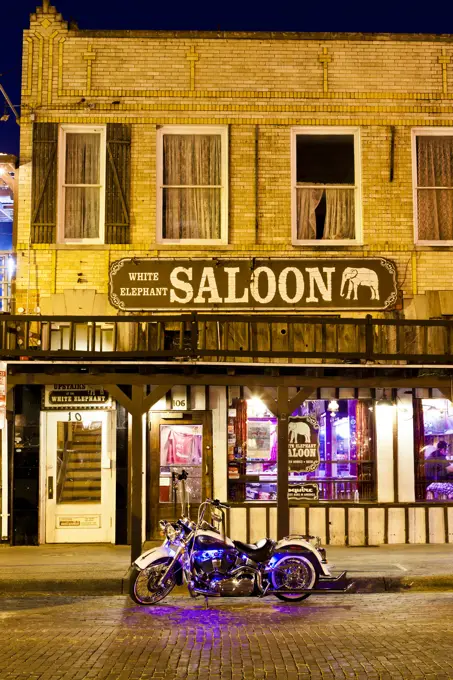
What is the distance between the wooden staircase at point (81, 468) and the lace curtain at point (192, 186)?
12.4 ft

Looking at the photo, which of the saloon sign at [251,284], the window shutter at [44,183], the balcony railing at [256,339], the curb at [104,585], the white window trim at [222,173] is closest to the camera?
the curb at [104,585]

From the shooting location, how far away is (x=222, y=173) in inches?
545

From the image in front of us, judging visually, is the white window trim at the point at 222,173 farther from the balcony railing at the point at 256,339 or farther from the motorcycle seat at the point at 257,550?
the motorcycle seat at the point at 257,550

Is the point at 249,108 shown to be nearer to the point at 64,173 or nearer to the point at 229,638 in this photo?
the point at 64,173

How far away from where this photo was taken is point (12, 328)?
11500mm

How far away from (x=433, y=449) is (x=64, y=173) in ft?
26.6

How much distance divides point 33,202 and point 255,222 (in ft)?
12.9

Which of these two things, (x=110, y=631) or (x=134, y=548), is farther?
(x=134, y=548)

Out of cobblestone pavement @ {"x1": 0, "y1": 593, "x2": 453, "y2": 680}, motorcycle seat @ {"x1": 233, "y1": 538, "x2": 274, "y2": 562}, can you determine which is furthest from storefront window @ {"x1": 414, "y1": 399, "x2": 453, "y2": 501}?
motorcycle seat @ {"x1": 233, "y1": 538, "x2": 274, "y2": 562}

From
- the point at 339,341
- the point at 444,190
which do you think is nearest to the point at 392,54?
the point at 444,190

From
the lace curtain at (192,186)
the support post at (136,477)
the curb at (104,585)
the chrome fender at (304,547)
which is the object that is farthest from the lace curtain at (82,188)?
the chrome fender at (304,547)

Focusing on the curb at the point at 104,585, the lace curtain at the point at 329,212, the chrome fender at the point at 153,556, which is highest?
the lace curtain at the point at 329,212

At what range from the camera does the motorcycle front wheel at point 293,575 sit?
9.10 metres

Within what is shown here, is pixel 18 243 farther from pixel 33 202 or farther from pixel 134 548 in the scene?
pixel 134 548
